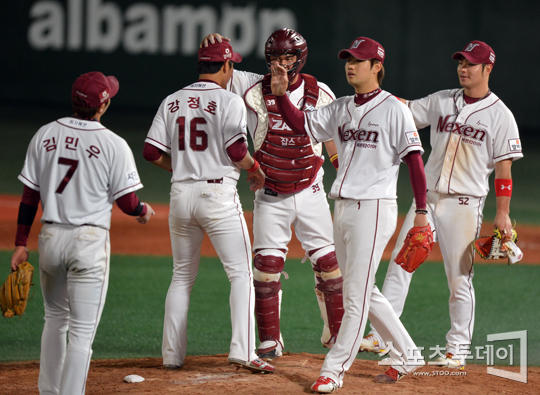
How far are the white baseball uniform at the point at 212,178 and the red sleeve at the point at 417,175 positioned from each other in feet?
3.35

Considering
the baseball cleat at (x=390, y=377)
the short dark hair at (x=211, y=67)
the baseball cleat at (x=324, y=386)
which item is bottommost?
the baseball cleat at (x=390, y=377)

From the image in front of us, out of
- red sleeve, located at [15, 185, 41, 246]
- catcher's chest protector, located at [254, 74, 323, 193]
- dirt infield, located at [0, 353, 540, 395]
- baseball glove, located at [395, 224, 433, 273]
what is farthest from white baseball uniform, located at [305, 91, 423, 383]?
red sleeve, located at [15, 185, 41, 246]

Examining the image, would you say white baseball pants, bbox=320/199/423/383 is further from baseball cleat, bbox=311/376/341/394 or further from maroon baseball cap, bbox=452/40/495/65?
maroon baseball cap, bbox=452/40/495/65

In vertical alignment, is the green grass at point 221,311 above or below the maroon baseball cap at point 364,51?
below

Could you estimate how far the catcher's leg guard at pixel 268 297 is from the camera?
4.61 metres

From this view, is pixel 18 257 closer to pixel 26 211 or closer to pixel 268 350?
A: pixel 26 211

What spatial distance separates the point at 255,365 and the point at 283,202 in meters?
1.12

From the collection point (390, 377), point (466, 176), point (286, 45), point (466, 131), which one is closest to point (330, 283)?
point (390, 377)

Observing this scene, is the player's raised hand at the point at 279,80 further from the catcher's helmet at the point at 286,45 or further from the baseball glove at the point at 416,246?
the baseball glove at the point at 416,246

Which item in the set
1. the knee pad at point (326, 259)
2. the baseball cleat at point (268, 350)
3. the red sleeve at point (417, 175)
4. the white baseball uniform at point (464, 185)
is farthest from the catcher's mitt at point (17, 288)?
the white baseball uniform at point (464, 185)

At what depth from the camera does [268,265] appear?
181 inches

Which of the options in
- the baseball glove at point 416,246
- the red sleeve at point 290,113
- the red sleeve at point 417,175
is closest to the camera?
the red sleeve at point 417,175

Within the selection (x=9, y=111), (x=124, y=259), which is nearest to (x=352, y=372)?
(x=124, y=259)

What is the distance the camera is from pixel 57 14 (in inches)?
568
